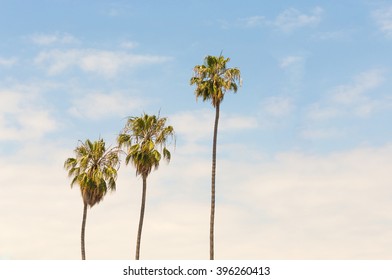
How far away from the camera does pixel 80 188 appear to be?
193ft

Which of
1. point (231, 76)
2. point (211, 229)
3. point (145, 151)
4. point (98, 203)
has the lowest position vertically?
point (211, 229)

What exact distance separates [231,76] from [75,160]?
18082 mm

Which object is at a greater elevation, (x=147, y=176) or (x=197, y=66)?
(x=197, y=66)

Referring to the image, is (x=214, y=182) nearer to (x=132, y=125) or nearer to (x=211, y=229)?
(x=211, y=229)
